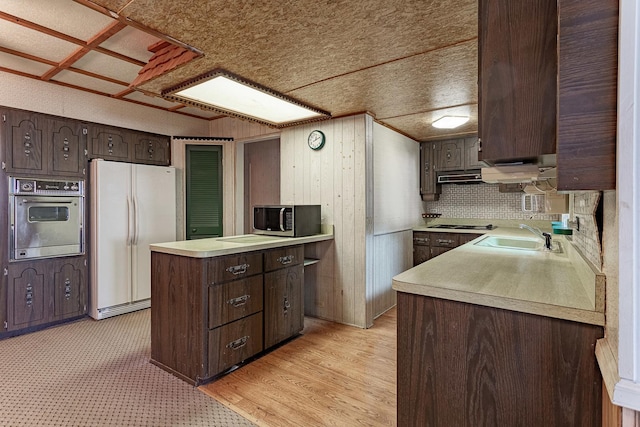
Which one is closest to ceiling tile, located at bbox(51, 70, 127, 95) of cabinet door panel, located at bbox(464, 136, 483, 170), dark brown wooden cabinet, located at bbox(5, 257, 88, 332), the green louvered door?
the green louvered door

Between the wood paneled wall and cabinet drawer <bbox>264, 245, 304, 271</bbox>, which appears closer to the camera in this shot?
cabinet drawer <bbox>264, 245, 304, 271</bbox>

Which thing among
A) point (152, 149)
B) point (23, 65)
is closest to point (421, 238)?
point (152, 149)

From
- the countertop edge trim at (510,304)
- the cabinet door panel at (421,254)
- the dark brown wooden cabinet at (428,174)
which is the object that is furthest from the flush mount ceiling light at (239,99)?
the cabinet door panel at (421,254)

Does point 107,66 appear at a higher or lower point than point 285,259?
higher

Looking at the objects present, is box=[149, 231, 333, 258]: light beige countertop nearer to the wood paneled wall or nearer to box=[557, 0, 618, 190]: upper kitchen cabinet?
the wood paneled wall

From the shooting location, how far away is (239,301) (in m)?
2.33

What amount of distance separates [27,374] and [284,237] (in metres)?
2.19

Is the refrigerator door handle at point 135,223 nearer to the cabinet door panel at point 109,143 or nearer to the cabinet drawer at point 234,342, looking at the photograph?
the cabinet door panel at point 109,143

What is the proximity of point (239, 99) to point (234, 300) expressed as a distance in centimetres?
166

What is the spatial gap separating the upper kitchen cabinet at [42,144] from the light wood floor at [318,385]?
283cm

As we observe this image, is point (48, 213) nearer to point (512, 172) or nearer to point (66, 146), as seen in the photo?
point (66, 146)

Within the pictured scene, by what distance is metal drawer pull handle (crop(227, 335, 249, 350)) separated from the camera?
2.27m

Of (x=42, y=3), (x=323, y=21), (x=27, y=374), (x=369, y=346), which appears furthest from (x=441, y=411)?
(x=42, y=3)

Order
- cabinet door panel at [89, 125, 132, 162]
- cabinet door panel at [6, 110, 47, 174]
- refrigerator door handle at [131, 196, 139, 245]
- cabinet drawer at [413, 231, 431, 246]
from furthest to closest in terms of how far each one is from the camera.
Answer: cabinet drawer at [413, 231, 431, 246] → refrigerator door handle at [131, 196, 139, 245] → cabinet door panel at [89, 125, 132, 162] → cabinet door panel at [6, 110, 47, 174]
